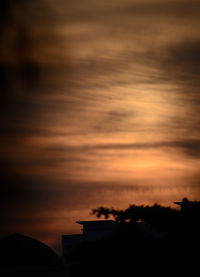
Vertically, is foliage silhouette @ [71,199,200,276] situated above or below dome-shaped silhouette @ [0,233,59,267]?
below

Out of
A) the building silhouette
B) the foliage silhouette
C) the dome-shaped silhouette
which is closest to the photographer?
the foliage silhouette

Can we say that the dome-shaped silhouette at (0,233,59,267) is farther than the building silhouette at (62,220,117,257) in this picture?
No

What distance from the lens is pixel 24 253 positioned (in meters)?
37.7

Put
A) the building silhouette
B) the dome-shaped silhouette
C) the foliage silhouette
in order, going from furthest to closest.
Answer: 1. the building silhouette
2. the dome-shaped silhouette
3. the foliage silhouette

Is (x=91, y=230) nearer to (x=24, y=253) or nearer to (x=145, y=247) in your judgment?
(x=24, y=253)

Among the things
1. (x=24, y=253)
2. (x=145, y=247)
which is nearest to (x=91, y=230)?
(x=24, y=253)

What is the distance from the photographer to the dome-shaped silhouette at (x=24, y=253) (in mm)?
36656

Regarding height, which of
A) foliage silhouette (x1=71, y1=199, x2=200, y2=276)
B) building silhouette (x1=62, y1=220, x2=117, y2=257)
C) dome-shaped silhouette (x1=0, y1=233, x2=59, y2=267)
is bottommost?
foliage silhouette (x1=71, y1=199, x2=200, y2=276)

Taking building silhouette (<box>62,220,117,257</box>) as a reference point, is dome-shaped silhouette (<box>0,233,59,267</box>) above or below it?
below

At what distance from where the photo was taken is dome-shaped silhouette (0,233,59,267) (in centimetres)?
3666

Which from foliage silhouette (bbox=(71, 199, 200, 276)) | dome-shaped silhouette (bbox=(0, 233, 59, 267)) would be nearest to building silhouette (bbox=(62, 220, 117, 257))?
dome-shaped silhouette (bbox=(0, 233, 59, 267))

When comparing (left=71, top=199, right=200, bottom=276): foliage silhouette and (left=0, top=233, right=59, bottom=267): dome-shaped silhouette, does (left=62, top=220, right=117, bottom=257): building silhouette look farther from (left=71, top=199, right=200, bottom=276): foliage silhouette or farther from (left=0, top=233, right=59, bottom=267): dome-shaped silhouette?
(left=71, top=199, right=200, bottom=276): foliage silhouette

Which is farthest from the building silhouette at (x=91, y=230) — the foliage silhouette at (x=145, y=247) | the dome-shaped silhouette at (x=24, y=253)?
the foliage silhouette at (x=145, y=247)

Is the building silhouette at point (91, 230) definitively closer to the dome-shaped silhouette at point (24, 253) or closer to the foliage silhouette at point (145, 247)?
the dome-shaped silhouette at point (24, 253)
